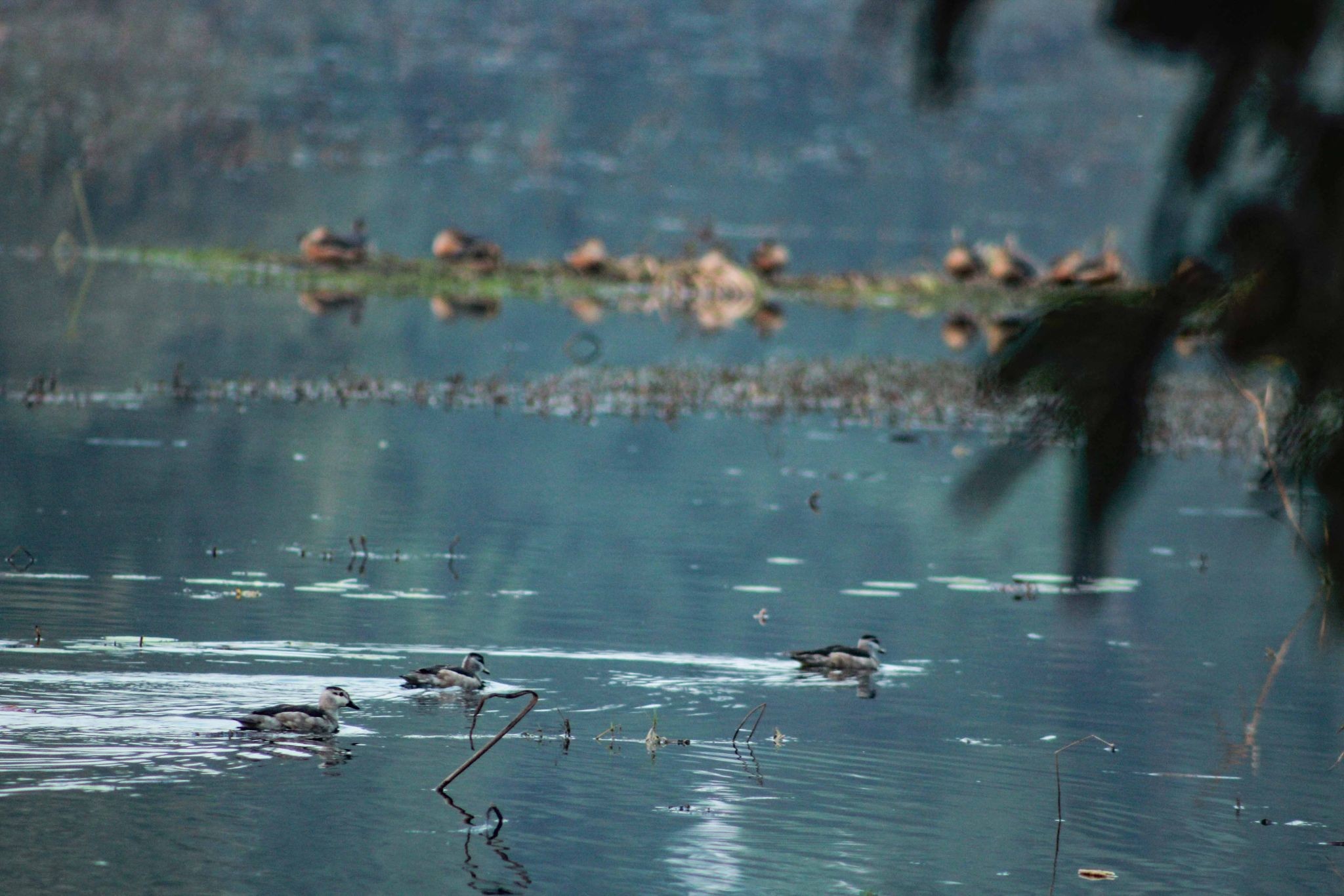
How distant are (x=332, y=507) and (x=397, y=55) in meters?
141

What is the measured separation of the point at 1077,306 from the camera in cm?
452

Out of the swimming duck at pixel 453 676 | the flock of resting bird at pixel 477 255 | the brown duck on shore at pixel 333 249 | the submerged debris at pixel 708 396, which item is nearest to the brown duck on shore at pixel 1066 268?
the flock of resting bird at pixel 477 255

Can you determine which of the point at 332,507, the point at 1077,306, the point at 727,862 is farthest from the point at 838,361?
the point at 1077,306

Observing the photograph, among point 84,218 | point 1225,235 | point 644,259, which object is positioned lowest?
point 1225,235

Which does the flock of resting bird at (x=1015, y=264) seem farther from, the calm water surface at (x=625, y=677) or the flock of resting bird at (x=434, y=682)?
the flock of resting bird at (x=434, y=682)

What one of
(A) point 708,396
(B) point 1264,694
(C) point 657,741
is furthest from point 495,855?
(A) point 708,396

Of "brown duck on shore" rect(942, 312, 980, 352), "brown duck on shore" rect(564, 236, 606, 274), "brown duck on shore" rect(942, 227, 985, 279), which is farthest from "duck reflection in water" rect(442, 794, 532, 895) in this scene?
"brown duck on shore" rect(942, 227, 985, 279)

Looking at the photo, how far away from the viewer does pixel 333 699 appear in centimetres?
1195

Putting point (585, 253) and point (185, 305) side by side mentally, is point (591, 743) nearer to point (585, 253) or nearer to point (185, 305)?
point (185, 305)

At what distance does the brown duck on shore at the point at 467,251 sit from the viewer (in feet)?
158

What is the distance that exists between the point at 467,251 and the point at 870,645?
34409 millimetres

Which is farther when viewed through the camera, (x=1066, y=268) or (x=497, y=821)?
(x=1066, y=268)

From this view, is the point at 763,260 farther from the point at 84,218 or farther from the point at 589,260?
the point at 84,218

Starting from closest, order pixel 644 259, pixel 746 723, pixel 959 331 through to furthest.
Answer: pixel 746 723 → pixel 959 331 → pixel 644 259
